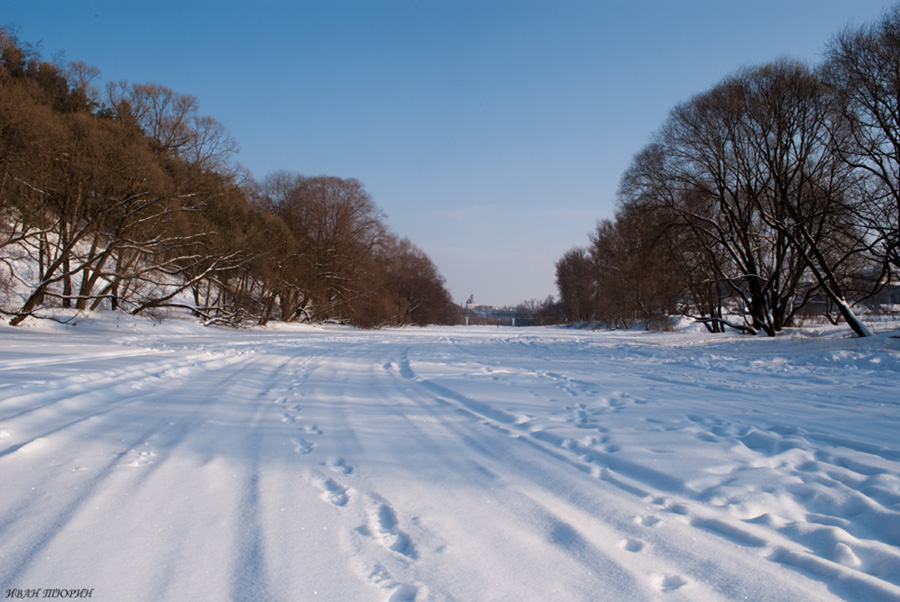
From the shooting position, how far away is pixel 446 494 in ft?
11.3

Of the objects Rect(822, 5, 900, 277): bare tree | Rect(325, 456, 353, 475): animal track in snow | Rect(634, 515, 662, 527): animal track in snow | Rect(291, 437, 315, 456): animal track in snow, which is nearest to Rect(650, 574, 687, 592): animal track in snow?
Rect(634, 515, 662, 527): animal track in snow

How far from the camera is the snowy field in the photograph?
2357 mm

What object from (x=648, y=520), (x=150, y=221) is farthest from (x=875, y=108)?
(x=150, y=221)

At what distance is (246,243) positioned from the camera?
28531 millimetres

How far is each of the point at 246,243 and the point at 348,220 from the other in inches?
577

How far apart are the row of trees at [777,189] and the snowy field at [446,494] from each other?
11801 millimetres

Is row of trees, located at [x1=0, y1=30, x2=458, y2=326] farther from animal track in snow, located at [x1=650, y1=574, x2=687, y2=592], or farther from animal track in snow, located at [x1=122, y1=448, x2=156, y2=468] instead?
animal track in snow, located at [x1=650, y1=574, x2=687, y2=592]

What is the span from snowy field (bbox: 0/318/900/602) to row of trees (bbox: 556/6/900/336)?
1180 cm

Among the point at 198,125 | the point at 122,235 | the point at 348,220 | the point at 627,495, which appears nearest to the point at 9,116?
the point at 122,235

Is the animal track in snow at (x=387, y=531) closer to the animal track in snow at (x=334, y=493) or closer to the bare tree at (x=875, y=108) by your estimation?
the animal track in snow at (x=334, y=493)

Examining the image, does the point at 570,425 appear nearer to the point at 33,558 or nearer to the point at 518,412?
the point at 518,412

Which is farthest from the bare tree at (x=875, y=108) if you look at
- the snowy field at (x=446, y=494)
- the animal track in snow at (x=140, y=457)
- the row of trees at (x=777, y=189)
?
the animal track in snow at (x=140, y=457)

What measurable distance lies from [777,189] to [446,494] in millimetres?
21114

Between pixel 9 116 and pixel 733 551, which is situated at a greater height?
pixel 9 116
